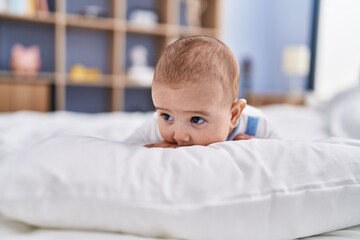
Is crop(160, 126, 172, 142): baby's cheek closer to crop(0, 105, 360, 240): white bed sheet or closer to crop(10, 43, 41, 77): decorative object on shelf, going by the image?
crop(0, 105, 360, 240): white bed sheet

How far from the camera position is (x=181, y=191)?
0.54 m

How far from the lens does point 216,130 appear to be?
0.78 m

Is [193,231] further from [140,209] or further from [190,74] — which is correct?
[190,74]

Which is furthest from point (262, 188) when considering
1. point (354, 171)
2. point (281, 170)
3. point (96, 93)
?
point (96, 93)

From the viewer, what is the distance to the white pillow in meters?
0.53

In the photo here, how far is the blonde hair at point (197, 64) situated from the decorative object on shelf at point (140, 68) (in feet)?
9.56

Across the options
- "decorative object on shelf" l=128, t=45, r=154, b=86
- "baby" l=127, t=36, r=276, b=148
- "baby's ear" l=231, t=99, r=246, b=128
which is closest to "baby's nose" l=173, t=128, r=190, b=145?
"baby" l=127, t=36, r=276, b=148

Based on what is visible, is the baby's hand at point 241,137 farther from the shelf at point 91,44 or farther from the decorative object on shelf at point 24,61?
the decorative object on shelf at point 24,61

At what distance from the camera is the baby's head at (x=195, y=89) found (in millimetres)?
720

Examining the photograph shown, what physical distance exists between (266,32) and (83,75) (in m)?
2.41

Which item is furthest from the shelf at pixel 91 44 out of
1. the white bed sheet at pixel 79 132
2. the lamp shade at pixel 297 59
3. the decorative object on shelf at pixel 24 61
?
the white bed sheet at pixel 79 132

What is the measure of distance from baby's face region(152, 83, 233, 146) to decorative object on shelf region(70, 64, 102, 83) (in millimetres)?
2806

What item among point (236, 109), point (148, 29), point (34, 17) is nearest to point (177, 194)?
point (236, 109)

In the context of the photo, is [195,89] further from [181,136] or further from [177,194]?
[177,194]
